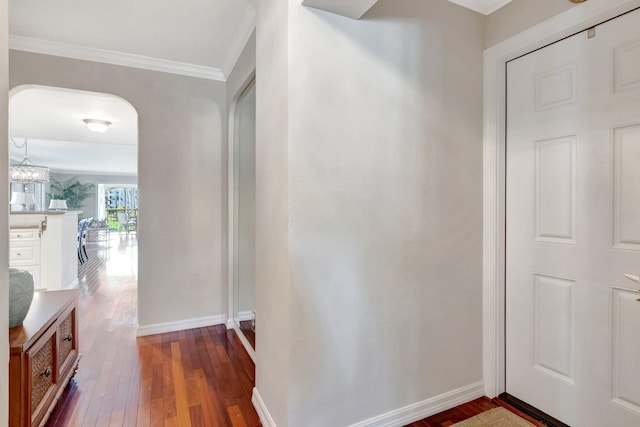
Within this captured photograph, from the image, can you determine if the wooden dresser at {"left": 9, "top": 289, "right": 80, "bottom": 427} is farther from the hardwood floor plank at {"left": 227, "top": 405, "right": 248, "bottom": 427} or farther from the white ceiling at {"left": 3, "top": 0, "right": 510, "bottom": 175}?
the white ceiling at {"left": 3, "top": 0, "right": 510, "bottom": 175}

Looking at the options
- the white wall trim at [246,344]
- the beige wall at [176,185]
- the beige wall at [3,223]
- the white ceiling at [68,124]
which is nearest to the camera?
the beige wall at [3,223]

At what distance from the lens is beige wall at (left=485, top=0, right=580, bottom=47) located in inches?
64.0

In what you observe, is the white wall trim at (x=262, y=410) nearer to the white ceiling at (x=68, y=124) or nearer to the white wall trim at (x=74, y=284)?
the white ceiling at (x=68, y=124)

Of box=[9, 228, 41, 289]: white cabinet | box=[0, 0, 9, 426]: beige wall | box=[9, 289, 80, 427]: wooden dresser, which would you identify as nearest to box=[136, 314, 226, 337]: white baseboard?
box=[9, 289, 80, 427]: wooden dresser

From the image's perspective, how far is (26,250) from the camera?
3914 millimetres

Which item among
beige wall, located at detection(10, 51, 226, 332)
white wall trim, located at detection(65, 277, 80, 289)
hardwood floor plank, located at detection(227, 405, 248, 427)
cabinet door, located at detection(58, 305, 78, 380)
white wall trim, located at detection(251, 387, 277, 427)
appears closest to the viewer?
white wall trim, located at detection(251, 387, 277, 427)

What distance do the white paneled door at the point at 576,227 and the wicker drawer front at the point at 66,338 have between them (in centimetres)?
276

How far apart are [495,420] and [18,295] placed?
257 centimetres

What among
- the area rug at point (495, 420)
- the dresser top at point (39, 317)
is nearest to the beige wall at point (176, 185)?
the dresser top at point (39, 317)

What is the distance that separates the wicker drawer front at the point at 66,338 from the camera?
185 centimetres

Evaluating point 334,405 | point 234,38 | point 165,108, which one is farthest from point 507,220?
point 165,108

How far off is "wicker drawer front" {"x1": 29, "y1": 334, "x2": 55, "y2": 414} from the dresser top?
0.28 feet

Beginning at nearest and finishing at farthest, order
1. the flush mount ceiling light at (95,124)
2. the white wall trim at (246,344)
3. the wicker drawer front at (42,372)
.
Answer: the wicker drawer front at (42,372), the white wall trim at (246,344), the flush mount ceiling light at (95,124)

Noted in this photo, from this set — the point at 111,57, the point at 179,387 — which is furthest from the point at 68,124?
the point at 179,387
